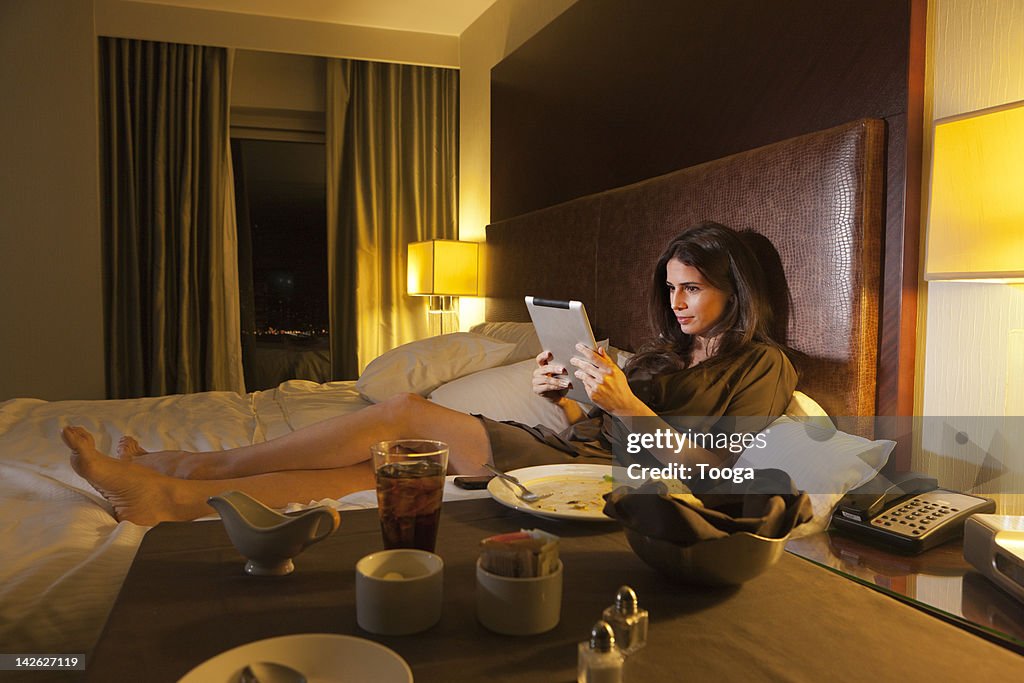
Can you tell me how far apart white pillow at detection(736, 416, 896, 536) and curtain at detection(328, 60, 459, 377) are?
11.0 ft

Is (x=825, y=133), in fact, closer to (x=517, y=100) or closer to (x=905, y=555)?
(x=905, y=555)

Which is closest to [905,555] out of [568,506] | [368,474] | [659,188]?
[568,506]

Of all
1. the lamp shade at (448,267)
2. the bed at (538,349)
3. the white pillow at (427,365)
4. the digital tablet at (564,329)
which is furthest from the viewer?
the lamp shade at (448,267)

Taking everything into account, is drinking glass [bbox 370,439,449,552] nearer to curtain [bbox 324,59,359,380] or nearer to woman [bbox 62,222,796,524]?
woman [bbox 62,222,796,524]

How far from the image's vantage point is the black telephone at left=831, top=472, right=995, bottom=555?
1.00 metres

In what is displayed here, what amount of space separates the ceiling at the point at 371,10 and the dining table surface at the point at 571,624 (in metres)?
3.82

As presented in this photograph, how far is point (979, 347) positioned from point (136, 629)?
1424 mm

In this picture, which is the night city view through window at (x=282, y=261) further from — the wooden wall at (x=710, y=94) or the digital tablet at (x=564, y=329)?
the digital tablet at (x=564, y=329)

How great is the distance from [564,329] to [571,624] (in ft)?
3.47

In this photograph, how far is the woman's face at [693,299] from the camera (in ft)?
5.78

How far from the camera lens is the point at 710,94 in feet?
6.95

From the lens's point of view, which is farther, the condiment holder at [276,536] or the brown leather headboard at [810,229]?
the brown leather headboard at [810,229]

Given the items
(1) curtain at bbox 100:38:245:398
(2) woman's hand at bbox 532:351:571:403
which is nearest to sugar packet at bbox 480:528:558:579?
(2) woman's hand at bbox 532:351:571:403

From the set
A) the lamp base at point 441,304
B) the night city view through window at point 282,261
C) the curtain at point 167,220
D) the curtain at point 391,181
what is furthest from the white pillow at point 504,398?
the night city view through window at point 282,261
